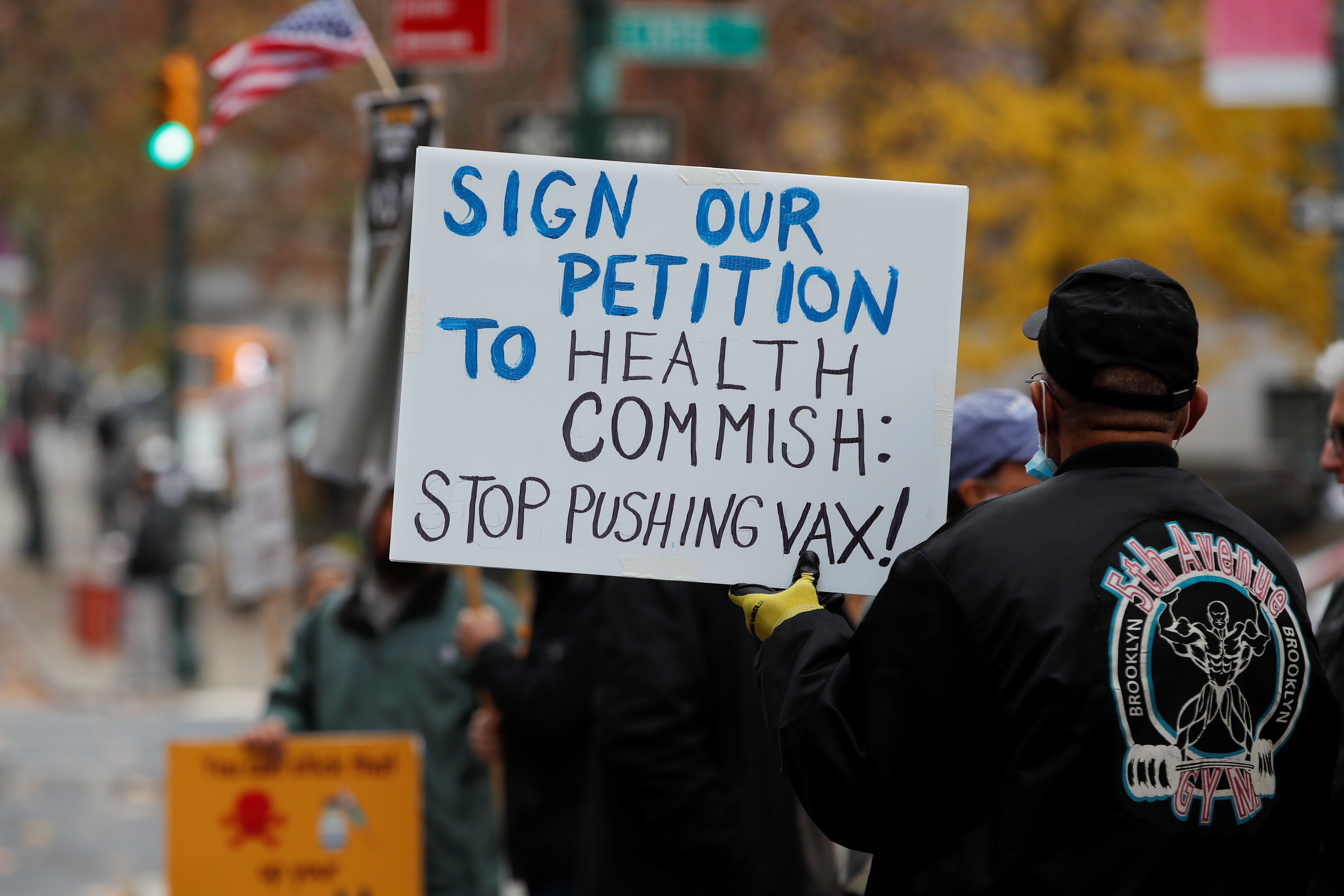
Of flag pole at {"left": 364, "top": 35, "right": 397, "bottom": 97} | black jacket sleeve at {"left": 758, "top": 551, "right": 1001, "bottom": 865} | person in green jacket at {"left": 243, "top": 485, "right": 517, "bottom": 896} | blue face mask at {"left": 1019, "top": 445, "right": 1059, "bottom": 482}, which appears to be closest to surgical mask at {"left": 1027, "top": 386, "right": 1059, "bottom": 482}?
blue face mask at {"left": 1019, "top": 445, "right": 1059, "bottom": 482}

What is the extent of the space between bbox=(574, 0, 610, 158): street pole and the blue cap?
18.6ft

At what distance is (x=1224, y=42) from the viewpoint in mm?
7520

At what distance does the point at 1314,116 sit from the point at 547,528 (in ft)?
42.1

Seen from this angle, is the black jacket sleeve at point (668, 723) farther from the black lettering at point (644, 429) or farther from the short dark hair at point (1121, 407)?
the short dark hair at point (1121, 407)

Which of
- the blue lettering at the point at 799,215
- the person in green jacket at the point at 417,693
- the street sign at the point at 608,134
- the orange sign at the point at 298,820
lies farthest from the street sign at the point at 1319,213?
the blue lettering at the point at 799,215

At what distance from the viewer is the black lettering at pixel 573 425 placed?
2.69 m

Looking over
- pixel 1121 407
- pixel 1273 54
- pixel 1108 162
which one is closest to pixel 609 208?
pixel 1121 407

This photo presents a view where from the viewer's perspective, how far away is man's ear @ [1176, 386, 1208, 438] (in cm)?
234

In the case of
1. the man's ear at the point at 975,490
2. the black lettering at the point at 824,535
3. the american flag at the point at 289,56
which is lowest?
the black lettering at the point at 824,535

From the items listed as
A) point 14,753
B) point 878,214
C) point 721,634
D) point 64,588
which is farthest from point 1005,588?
point 64,588

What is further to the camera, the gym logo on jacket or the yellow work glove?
the yellow work glove

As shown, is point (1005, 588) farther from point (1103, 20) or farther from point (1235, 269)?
point (1103, 20)

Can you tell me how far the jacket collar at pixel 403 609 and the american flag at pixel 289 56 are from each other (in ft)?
6.15

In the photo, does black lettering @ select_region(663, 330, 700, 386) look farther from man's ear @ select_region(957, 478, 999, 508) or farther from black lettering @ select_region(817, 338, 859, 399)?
man's ear @ select_region(957, 478, 999, 508)
